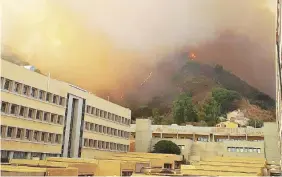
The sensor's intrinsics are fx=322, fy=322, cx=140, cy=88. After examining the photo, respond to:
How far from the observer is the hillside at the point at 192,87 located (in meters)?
45.6

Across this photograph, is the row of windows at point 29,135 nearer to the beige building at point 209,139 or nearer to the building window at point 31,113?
the building window at point 31,113

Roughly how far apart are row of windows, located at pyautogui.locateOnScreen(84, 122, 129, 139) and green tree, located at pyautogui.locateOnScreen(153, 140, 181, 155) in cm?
291

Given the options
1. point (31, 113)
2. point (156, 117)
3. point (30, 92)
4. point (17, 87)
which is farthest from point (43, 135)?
point (156, 117)

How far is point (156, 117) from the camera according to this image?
45.0 metres

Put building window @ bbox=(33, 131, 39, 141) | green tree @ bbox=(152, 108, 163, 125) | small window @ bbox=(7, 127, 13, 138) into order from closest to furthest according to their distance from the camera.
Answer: small window @ bbox=(7, 127, 13, 138) < building window @ bbox=(33, 131, 39, 141) < green tree @ bbox=(152, 108, 163, 125)

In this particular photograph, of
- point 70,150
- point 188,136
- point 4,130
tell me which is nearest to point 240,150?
point 188,136

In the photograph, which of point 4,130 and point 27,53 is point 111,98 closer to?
point 27,53

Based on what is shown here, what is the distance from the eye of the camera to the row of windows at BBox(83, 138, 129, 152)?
2024cm

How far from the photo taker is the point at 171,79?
5112cm

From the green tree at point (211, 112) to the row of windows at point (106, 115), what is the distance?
Answer: 63.9ft

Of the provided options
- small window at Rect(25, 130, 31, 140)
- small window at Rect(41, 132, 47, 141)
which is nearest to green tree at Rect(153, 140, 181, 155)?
small window at Rect(41, 132, 47, 141)

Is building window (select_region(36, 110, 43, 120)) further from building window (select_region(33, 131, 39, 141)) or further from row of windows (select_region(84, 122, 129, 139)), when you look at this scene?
row of windows (select_region(84, 122, 129, 139))

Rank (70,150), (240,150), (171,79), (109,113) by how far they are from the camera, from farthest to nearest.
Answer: (171,79)
(240,150)
(109,113)
(70,150)

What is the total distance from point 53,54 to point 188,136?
18175mm
